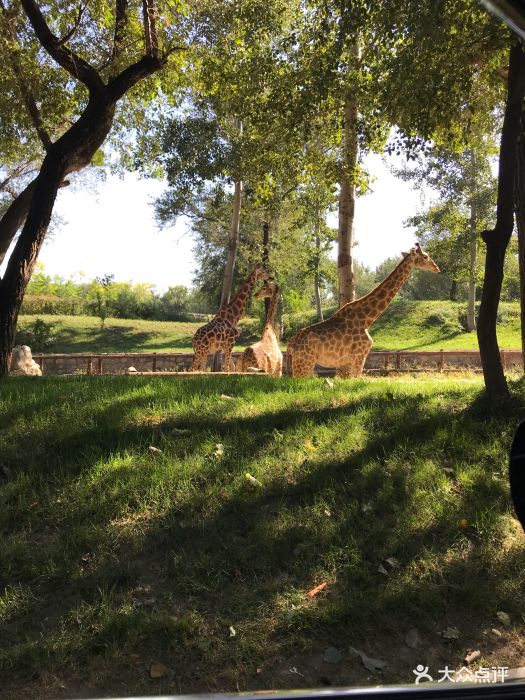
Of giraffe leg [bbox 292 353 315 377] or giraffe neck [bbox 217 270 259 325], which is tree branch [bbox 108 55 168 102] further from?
giraffe leg [bbox 292 353 315 377]

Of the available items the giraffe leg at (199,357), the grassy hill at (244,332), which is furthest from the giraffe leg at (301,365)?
the grassy hill at (244,332)

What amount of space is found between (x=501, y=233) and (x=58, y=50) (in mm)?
7576

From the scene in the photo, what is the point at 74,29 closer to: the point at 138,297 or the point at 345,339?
the point at 345,339

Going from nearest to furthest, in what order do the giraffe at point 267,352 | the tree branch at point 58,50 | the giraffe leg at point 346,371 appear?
the tree branch at point 58,50
the giraffe leg at point 346,371
the giraffe at point 267,352

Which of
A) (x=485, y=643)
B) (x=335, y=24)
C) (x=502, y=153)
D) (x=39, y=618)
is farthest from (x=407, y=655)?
(x=335, y=24)

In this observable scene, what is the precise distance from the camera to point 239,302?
550 inches

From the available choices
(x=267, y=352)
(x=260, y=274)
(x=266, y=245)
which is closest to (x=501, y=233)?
(x=267, y=352)

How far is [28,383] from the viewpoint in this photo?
7223 mm

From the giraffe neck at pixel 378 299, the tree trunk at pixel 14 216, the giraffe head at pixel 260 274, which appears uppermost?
the tree trunk at pixel 14 216

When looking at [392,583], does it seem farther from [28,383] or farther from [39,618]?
[28,383]

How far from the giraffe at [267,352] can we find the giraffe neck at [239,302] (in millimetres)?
363

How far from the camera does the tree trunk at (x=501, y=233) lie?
6418mm

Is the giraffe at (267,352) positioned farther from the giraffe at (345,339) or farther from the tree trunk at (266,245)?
the tree trunk at (266,245)

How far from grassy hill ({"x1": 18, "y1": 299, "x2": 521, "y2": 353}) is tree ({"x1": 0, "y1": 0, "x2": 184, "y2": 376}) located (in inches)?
712
